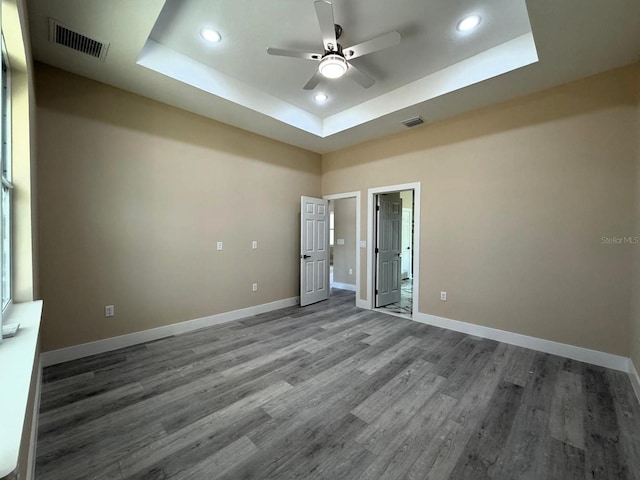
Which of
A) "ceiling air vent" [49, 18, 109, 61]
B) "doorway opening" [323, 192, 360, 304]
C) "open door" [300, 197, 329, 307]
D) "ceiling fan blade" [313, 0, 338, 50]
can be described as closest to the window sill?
"ceiling air vent" [49, 18, 109, 61]

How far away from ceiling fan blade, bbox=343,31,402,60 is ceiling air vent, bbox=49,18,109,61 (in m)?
2.21

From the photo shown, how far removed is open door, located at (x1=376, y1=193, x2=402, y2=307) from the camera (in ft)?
16.4

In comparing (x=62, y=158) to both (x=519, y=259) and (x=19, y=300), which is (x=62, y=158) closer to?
(x=19, y=300)

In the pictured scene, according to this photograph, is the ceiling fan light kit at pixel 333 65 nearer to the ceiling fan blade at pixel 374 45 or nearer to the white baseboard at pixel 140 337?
the ceiling fan blade at pixel 374 45

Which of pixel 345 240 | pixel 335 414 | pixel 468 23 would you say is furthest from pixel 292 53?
pixel 345 240

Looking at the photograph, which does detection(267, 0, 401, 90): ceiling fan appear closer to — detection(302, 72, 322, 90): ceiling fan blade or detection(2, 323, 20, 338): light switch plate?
detection(302, 72, 322, 90): ceiling fan blade

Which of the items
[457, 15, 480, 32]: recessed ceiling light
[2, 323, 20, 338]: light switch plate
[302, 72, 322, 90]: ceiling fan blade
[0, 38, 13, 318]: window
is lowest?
Answer: [2, 323, 20, 338]: light switch plate

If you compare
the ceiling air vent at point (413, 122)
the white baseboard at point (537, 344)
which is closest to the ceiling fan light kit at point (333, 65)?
the ceiling air vent at point (413, 122)

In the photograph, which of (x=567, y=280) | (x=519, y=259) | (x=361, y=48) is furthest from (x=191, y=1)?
(x=567, y=280)

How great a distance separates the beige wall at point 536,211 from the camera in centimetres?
280

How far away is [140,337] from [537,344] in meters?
4.76

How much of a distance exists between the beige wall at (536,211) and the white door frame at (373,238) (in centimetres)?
9

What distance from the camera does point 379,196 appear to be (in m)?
4.93

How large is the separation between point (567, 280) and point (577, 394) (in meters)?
1.23
